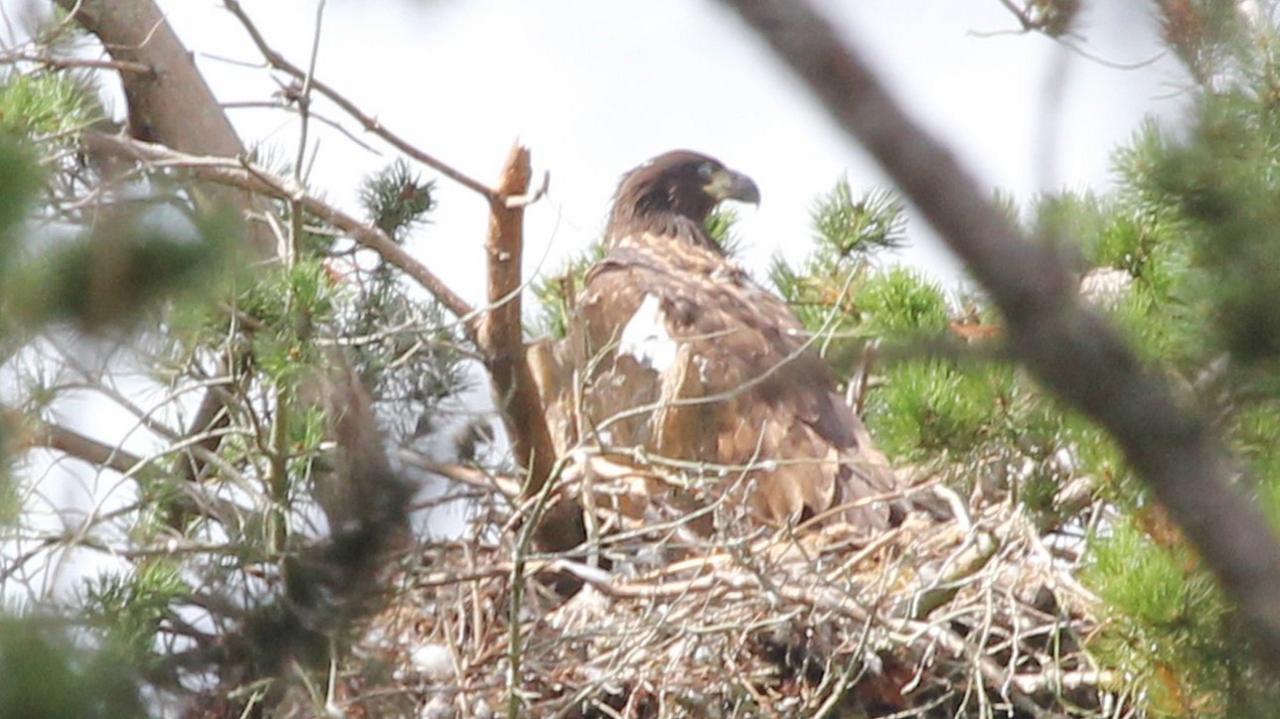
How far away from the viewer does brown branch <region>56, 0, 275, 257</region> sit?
5.65 meters

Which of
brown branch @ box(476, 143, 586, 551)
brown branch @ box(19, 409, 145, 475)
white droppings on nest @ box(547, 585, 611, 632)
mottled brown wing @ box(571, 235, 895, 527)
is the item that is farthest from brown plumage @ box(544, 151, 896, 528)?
brown branch @ box(19, 409, 145, 475)

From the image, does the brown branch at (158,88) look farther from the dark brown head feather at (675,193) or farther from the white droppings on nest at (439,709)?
the dark brown head feather at (675,193)

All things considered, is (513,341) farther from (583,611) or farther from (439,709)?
(439,709)

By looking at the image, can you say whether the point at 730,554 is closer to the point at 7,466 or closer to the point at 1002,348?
the point at 7,466

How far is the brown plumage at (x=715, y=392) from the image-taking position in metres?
5.60

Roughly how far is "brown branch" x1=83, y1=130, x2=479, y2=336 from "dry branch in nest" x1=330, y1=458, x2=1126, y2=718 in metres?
0.69

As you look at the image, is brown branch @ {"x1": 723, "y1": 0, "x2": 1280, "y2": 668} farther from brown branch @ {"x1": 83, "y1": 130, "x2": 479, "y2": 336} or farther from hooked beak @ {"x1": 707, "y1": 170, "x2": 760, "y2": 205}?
hooked beak @ {"x1": 707, "y1": 170, "x2": 760, "y2": 205}

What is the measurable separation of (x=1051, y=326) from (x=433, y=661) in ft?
11.4

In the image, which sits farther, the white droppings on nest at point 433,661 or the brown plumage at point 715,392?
the brown plumage at point 715,392

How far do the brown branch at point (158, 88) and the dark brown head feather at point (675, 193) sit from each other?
2.34m

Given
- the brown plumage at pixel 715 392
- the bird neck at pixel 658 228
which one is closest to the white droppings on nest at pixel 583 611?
the brown plumage at pixel 715 392

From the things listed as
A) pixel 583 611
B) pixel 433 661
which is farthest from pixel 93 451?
pixel 583 611

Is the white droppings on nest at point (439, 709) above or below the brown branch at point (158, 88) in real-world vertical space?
below

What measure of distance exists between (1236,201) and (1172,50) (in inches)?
34.7
